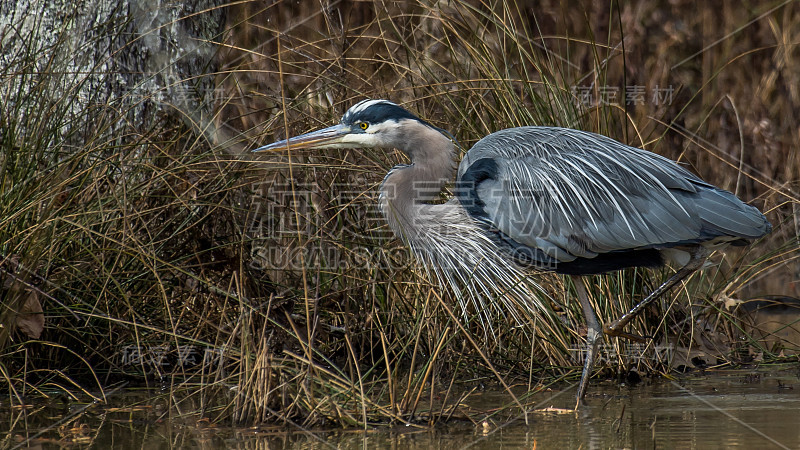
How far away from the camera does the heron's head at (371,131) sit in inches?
189

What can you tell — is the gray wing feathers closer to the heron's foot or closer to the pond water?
the heron's foot

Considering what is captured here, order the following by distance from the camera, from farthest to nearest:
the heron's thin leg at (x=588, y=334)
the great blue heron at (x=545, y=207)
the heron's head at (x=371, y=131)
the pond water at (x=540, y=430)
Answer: the heron's head at (x=371, y=131), the great blue heron at (x=545, y=207), the heron's thin leg at (x=588, y=334), the pond water at (x=540, y=430)

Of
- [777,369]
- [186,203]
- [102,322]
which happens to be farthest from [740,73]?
[102,322]

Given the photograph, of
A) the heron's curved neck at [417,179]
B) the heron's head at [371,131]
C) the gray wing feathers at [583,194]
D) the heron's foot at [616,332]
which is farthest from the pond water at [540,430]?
the heron's head at [371,131]

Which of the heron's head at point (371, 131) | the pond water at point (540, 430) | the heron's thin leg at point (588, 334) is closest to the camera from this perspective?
the pond water at point (540, 430)

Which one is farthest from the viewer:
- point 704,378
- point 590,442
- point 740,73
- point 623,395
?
point 740,73

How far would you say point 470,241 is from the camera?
4.91 meters

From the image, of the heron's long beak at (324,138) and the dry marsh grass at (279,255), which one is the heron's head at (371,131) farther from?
the dry marsh grass at (279,255)

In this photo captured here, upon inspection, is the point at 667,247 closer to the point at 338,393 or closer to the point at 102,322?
the point at 338,393

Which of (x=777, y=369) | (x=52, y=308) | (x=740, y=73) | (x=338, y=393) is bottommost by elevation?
(x=777, y=369)

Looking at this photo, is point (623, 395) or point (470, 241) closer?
point (623, 395)

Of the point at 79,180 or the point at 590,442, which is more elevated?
the point at 79,180

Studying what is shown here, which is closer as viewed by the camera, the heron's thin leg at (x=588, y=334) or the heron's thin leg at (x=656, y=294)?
the heron's thin leg at (x=588, y=334)

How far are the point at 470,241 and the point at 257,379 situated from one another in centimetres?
162
